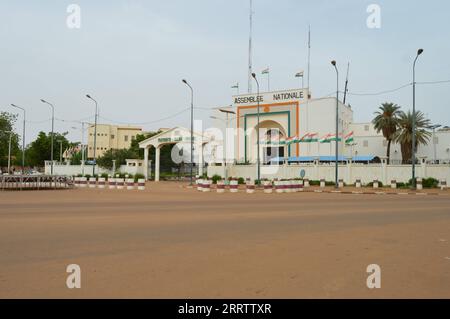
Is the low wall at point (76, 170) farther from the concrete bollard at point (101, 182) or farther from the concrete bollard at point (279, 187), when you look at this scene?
the concrete bollard at point (279, 187)

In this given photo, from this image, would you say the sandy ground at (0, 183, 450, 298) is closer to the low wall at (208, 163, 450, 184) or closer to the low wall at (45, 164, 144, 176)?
the low wall at (208, 163, 450, 184)

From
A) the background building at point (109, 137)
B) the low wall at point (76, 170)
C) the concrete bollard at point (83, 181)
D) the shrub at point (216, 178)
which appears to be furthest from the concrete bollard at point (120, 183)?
the background building at point (109, 137)

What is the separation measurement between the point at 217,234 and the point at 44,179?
25.2 metres

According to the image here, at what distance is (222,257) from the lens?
657 centimetres

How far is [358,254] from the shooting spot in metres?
6.88

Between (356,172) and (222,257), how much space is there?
1371 inches

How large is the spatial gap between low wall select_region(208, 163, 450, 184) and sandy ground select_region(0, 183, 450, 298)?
26.9 metres

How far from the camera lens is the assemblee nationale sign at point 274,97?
5328 cm

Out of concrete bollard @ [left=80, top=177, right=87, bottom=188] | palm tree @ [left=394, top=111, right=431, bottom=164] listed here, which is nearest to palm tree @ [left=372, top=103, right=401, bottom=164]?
palm tree @ [left=394, top=111, right=431, bottom=164]

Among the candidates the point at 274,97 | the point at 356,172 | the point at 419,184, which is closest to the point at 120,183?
the point at 356,172

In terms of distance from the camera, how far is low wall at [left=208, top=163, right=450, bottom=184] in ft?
116

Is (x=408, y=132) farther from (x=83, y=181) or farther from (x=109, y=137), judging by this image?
(x=109, y=137)

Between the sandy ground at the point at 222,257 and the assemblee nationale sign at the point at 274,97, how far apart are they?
43194 millimetres
